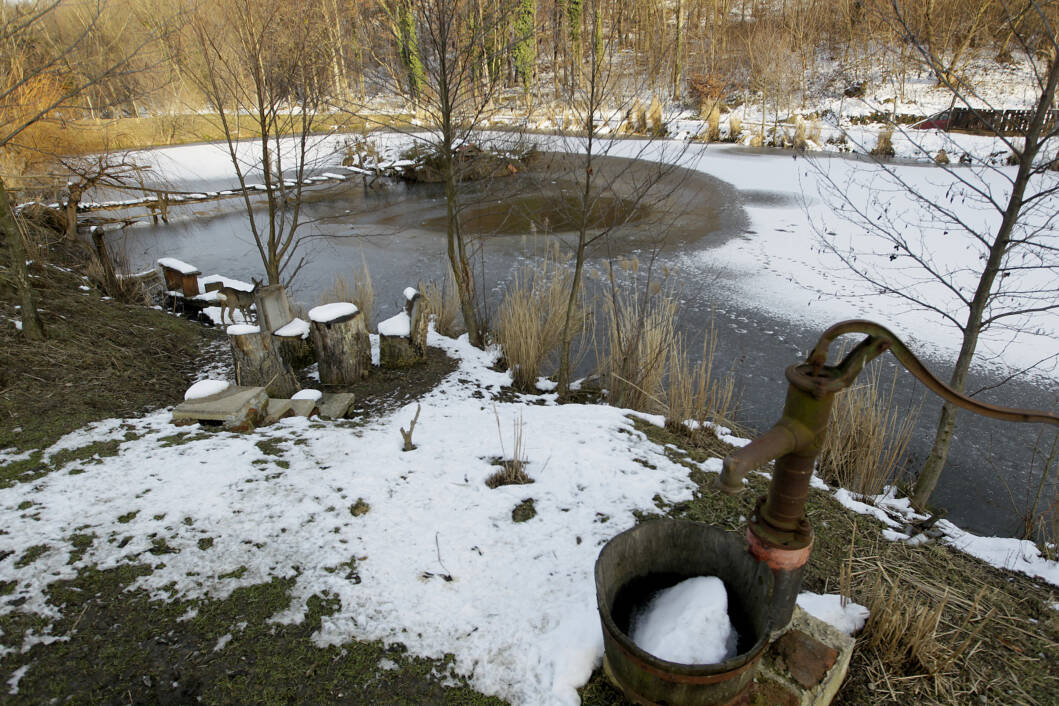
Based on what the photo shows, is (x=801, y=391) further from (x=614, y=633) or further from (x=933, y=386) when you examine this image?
(x=614, y=633)

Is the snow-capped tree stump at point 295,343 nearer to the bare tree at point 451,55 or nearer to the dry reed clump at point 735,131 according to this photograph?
the bare tree at point 451,55

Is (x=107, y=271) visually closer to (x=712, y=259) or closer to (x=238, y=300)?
(x=238, y=300)

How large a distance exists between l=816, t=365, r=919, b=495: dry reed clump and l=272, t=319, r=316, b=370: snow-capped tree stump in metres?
3.29

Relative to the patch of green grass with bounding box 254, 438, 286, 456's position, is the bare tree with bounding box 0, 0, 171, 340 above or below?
above

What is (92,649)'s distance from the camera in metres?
1.47

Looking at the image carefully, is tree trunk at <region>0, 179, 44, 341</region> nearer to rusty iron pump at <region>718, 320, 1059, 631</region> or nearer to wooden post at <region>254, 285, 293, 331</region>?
wooden post at <region>254, 285, 293, 331</region>

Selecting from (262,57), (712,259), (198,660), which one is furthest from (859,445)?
(262,57)

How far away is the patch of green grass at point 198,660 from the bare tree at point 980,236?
2411mm

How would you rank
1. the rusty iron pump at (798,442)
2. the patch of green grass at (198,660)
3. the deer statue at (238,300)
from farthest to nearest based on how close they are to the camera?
the deer statue at (238,300) < the patch of green grass at (198,660) < the rusty iron pump at (798,442)

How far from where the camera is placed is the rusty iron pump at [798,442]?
115cm

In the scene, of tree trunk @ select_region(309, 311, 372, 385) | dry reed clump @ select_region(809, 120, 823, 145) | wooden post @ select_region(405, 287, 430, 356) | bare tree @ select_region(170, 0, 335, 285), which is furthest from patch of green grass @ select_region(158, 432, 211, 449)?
dry reed clump @ select_region(809, 120, 823, 145)

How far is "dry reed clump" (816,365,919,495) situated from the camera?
2959mm

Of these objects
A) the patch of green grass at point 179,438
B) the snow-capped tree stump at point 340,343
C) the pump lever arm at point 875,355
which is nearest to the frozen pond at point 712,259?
the snow-capped tree stump at point 340,343

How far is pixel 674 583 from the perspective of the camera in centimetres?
154
